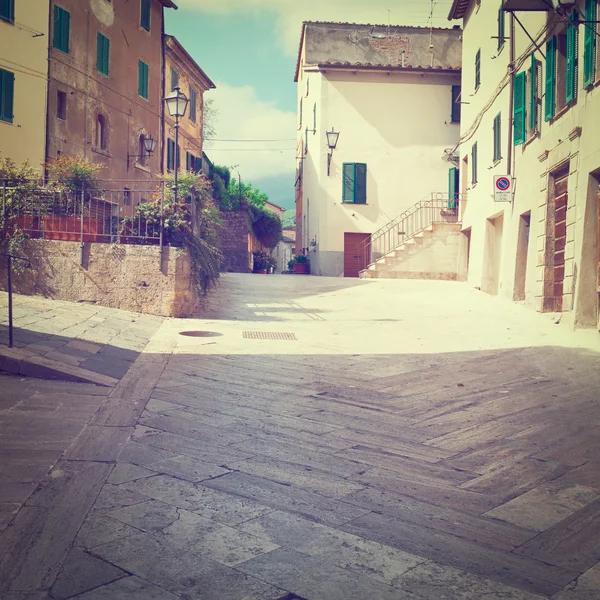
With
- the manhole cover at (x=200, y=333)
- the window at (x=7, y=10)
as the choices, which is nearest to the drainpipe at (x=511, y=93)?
the manhole cover at (x=200, y=333)

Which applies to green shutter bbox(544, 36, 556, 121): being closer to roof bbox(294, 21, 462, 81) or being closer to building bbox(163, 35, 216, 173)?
building bbox(163, 35, 216, 173)

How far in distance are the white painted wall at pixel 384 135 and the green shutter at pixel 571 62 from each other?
14298mm

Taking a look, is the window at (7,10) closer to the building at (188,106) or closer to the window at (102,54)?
the window at (102,54)

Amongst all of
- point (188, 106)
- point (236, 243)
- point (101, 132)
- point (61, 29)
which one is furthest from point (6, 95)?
point (188, 106)

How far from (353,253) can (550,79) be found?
1368cm

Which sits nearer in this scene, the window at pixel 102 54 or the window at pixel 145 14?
the window at pixel 102 54

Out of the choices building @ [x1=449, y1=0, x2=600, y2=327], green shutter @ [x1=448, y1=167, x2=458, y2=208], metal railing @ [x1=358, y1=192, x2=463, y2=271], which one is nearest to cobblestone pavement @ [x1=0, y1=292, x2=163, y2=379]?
building @ [x1=449, y1=0, x2=600, y2=327]

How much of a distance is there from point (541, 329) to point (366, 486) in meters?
7.34

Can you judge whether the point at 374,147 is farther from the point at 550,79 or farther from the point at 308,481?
the point at 308,481

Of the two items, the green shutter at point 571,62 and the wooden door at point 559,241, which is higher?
the green shutter at point 571,62

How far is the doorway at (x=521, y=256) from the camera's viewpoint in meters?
13.1

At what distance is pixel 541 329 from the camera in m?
9.75

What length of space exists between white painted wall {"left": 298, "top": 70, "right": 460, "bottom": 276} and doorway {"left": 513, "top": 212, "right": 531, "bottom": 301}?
461 inches

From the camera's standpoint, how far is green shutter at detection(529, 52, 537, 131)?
1227cm
